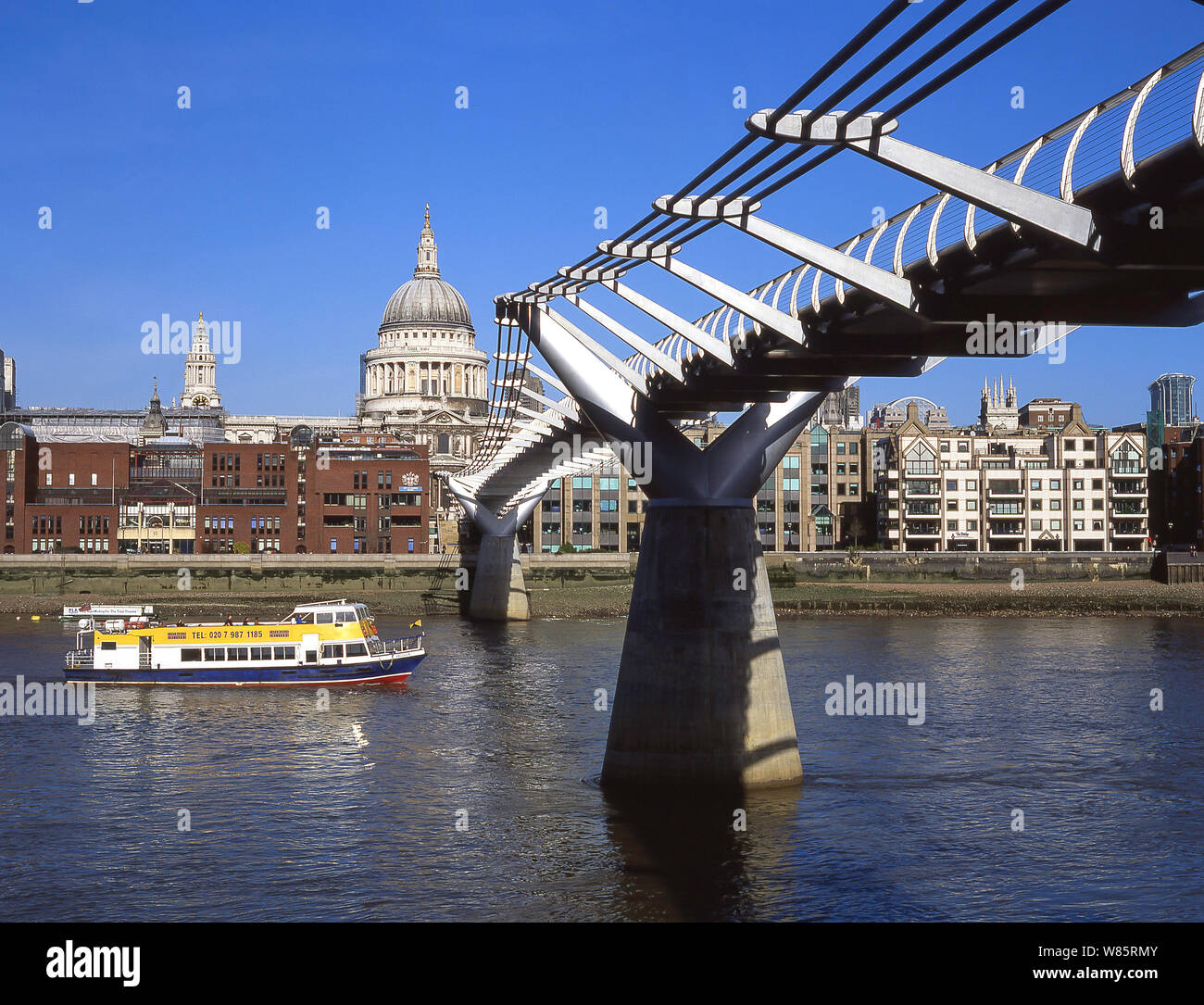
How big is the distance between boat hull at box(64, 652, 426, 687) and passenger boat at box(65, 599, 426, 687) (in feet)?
0.11

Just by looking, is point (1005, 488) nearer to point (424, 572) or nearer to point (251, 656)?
point (424, 572)

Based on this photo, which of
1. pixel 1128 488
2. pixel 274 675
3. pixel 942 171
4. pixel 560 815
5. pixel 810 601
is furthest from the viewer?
pixel 1128 488

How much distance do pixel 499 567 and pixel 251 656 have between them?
29.7m

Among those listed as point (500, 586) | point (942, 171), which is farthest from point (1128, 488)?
point (942, 171)

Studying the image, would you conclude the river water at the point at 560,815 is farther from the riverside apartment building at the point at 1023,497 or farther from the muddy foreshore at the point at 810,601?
the riverside apartment building at the point at 1023,497

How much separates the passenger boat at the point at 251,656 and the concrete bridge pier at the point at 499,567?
26.3m

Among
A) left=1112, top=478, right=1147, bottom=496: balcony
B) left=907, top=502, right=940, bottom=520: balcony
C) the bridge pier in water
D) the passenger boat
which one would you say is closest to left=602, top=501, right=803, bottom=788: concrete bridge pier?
the passenger boat

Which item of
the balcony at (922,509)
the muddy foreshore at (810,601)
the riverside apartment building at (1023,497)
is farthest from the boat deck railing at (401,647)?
the riverside apartment building at (1023,497)

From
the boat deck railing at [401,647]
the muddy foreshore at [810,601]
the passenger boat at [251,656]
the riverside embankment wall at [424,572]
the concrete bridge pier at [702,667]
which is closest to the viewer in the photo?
the concrete bridge pier at [702,667]

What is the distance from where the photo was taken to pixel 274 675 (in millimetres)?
49469

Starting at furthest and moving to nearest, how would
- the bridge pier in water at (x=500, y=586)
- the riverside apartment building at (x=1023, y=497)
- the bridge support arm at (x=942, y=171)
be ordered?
the riverside apartment building at (x=1023, y=497) < the bridge pier in water at (x=500, y=586) < the bridge support arm at (x=942, y=171)

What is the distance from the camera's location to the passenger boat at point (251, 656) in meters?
49.3

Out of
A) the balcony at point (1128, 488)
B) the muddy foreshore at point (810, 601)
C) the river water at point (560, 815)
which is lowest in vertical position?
the river water at point (560, 815)
